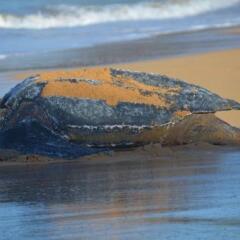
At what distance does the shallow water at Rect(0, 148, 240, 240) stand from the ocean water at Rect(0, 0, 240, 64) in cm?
965

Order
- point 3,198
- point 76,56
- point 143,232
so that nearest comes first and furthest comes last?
point 143,232, point 3,198, point 76,56

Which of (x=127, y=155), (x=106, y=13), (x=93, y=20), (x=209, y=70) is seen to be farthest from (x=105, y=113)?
(x=106, y=13)

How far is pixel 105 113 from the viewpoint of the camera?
7.82m

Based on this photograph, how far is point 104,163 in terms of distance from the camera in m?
7.55

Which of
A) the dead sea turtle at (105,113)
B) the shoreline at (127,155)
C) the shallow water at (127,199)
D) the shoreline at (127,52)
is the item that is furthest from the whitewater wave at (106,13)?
the shallow water at (127,199)

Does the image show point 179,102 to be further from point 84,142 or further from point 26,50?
point 26,50

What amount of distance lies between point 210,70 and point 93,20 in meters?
15.6

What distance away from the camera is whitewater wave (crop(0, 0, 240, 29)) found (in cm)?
2752

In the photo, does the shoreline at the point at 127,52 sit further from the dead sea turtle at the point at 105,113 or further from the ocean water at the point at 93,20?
the dead sea turtle at the point at 105,113

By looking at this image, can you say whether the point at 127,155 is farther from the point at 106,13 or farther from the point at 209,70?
the point at 106,13

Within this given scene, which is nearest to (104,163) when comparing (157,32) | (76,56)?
(76,56)

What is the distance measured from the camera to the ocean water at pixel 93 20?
799 inches

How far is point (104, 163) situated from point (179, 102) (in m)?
0.93

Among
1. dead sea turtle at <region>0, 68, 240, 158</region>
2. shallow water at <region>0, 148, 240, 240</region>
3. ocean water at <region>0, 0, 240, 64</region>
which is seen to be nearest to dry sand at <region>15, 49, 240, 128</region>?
dead sea turtle at <region>0, 68, 240, 158</region>
